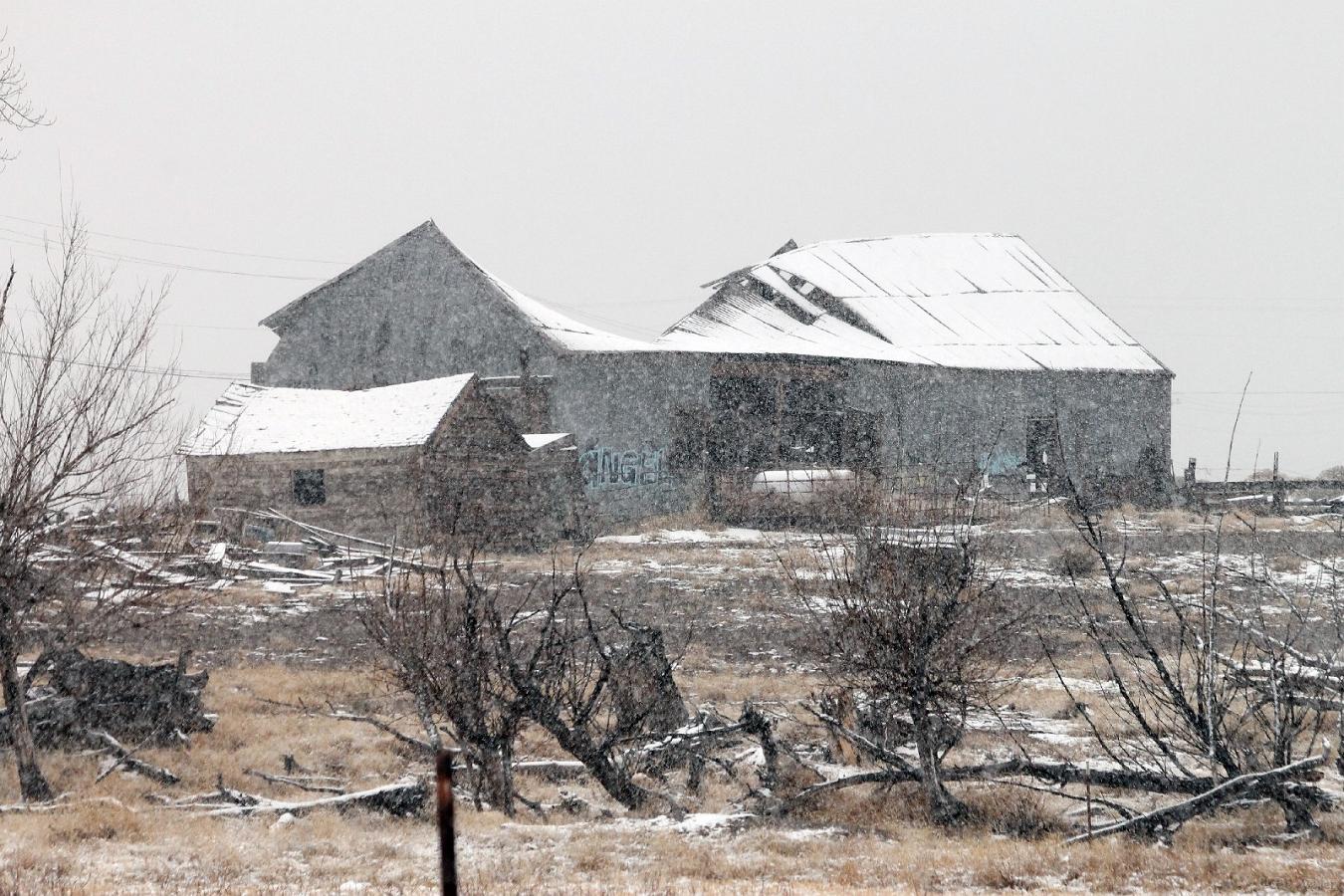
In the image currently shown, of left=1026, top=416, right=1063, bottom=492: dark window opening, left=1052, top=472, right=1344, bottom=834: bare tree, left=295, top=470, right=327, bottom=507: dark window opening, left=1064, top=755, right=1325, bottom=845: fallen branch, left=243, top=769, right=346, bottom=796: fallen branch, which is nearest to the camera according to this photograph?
left=1064, top=755, right=1325, bottom=845: fallen branch

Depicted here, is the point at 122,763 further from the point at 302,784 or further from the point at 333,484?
the point at 333,484

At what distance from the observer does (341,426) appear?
2588cm

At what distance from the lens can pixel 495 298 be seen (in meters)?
29.6

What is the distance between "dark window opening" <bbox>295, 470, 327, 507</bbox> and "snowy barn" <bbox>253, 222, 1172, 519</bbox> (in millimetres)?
3820

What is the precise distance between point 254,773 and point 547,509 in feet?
53.3

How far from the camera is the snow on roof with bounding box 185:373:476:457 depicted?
24812mm

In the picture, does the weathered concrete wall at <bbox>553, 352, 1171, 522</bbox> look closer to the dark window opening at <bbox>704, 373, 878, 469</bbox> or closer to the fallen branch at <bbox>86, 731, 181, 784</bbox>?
the dark window opening at <bbox>704, 373, 878, 469</bbox>

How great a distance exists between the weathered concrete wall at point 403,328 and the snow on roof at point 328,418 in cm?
296

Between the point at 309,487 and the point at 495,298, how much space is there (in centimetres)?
681

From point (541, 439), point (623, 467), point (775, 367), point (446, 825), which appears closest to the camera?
point (446, 825)

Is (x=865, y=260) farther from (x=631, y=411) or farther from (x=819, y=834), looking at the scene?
(x=819, y=834)

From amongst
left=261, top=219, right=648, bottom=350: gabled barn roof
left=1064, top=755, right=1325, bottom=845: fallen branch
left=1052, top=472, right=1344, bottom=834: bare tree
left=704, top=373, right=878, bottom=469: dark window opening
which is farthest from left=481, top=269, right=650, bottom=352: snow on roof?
left=1064, top=755, right=1325, bottom=845: fallen branch

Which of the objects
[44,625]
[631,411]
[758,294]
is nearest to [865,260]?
[758,294]

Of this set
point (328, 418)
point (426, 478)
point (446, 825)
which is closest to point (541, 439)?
point (426, 478)
